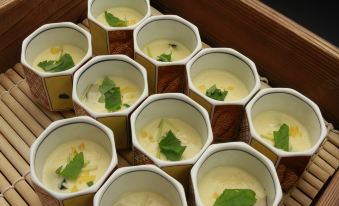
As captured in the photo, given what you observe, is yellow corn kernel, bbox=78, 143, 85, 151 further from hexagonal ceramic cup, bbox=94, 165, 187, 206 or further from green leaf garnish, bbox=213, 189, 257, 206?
green leaf garnish, bbox=213, 189, 257, 206

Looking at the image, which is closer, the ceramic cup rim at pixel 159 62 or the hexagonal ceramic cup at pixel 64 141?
the hexagonal ceramic cup at pixel 64 141

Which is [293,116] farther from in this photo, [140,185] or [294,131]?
[140,185]

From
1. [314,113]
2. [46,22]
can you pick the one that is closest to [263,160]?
[314,113]

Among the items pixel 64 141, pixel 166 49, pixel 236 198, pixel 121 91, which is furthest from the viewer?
pixel 166 49

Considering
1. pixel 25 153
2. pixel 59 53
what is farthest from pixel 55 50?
pixel 25 153

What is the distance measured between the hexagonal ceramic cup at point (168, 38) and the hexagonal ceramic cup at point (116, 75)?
3 cm

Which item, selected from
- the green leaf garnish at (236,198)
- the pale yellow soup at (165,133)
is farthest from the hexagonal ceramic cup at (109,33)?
the green leaf garnish at (236,198)

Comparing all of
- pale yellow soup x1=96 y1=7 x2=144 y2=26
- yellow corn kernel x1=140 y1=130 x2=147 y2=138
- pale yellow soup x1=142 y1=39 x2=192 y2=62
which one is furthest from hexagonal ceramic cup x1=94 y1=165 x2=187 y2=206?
pale yellow soup x1=96 y1=7 x2=144 y2=26

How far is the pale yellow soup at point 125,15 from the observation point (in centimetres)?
128

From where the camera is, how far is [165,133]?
3.48 feet

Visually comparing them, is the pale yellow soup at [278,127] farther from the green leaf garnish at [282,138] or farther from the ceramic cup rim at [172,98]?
the ceramic cup rim at [172,98]

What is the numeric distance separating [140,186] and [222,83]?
36cm

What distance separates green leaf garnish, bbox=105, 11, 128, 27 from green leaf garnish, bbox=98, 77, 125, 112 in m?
0.18

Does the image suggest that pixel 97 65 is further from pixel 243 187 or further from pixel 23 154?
pixel 243 187
